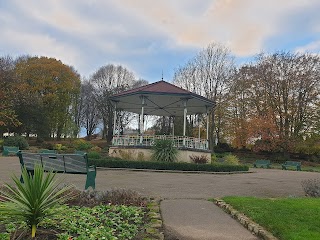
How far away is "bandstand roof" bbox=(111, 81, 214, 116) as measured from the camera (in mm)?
22672

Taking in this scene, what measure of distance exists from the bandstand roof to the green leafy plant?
4031mm

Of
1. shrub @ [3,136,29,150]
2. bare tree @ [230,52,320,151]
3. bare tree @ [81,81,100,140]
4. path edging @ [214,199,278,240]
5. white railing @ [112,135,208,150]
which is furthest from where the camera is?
bare tree @ [81,81,100,140]

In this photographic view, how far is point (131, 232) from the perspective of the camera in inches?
179

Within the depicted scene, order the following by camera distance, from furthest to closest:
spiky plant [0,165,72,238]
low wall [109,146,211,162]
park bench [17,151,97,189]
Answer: low wall [109,146,211,162], park bench [17,151,97,189], spiky plant [0,165,72,238]

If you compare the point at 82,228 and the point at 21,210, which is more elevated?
the point at 21,210

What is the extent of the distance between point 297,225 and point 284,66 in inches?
1355

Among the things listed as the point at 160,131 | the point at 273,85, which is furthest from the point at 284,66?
the point at 160,131

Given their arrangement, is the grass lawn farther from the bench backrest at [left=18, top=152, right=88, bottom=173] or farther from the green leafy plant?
the green leafy plant

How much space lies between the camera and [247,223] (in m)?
5.24

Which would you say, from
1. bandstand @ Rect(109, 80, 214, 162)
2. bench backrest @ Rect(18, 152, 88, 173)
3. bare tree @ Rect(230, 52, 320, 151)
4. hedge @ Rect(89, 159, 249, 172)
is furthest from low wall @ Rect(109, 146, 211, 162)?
bare tree @ Rect(230, 52, 320, 151)

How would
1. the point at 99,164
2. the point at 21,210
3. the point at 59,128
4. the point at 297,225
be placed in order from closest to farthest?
the point at 21,210, the point at 297,225, the point at 99,164, the point at 59,128

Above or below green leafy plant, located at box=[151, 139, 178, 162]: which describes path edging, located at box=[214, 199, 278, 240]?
below

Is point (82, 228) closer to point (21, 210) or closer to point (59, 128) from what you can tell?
point (21, 210)

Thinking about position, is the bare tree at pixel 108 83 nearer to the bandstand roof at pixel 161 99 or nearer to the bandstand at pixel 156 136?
the bandstand roof at pixel 161 99
